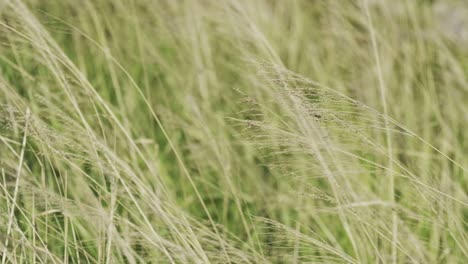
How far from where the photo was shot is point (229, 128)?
7.84ft

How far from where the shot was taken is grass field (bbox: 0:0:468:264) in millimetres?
1650

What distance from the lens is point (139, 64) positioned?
2.68 m

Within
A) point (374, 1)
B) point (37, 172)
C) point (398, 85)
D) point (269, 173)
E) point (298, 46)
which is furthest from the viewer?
point (374, 1)

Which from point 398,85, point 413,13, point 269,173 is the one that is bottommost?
point 269,173

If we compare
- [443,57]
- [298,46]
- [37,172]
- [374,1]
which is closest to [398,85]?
[443,57]

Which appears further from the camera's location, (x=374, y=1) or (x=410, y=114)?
(x=374, y=1)

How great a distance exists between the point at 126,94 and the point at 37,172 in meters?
0.54

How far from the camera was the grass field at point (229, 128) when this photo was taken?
5.41 feet

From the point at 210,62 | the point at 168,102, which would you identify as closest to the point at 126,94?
the point at 168,102

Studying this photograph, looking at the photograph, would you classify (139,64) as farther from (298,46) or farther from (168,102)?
(298,46)

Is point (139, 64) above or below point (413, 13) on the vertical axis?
below

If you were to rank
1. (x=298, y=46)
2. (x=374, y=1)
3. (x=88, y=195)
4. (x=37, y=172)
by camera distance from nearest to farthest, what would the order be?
(x=88, y=195)
(x=37, y=172)
(x=298, y=46)
(x=374, y=1)

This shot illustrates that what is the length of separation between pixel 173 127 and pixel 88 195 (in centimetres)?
58

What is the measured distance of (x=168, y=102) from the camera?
8.24 ft
